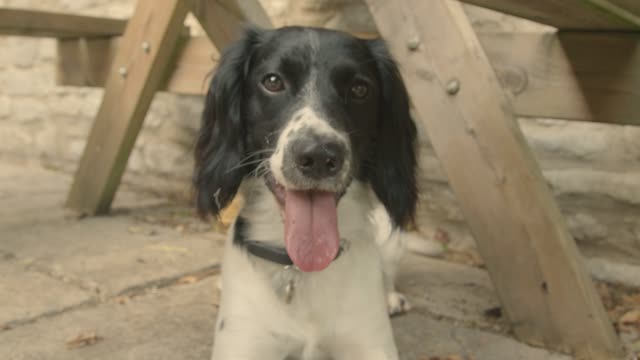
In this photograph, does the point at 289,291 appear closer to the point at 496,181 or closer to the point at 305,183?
the point at 305,183

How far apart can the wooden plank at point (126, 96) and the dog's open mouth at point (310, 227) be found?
151 cm

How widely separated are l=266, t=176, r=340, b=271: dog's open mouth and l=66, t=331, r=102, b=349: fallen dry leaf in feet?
2.87

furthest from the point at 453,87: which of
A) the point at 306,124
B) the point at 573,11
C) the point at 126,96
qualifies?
the point at 126,96

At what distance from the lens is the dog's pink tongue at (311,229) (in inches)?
61.4

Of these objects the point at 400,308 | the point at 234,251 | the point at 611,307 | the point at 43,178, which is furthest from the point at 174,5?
the point at 43,178

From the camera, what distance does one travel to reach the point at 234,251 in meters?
1.82

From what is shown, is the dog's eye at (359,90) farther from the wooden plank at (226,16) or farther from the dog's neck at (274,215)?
the wooden plank at (226,16)

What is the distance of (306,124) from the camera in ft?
5.15

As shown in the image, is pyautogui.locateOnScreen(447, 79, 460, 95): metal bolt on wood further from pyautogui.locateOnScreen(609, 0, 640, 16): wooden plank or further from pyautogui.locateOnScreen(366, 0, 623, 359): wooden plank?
pyautogui.locateOnScreen(609, 0, 640, 16): wooden plank

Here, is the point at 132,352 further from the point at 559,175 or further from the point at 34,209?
the point at 34,209

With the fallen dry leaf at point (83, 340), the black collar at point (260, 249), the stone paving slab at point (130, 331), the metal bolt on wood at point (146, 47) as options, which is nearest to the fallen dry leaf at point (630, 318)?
the black collar at point (260, 249)

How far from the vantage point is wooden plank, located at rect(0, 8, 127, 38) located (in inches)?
124

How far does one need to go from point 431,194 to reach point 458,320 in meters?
1.10

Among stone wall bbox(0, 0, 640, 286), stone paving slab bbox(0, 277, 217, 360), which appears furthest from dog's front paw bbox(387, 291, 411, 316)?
stone wall bbox(0, 0, 640, 286)
